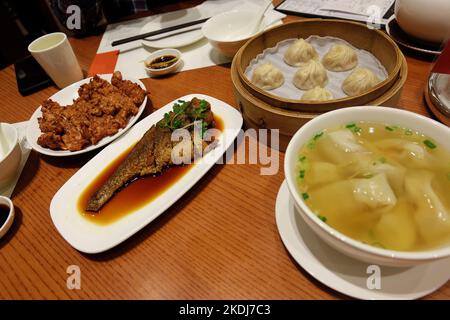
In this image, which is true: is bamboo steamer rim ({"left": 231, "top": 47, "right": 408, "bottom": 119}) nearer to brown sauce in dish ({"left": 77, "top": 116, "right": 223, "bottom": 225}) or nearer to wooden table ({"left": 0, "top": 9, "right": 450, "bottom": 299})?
wooden table ({"left": 0, "top": 9, "right": 450, "bottom": 299})

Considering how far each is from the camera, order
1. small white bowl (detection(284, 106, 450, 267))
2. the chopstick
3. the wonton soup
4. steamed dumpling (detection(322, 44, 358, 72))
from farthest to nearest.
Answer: the chopstick < steamed dumpling (detection(322, 44, 358, 72)) < the wonton soup < small white bowl (detection(284, 106, 450, 267))

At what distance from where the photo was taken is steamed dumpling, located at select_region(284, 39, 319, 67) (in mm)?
1765

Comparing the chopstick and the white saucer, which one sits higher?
the chopstick

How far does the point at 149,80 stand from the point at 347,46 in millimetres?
1331

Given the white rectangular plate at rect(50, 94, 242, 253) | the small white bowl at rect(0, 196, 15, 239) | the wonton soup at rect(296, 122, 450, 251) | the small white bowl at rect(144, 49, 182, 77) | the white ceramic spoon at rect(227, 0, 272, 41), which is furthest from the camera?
the white ceramic spoon at rect(227, 0, 272, 41)

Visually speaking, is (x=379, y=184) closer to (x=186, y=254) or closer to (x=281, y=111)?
(x=281, y=111)

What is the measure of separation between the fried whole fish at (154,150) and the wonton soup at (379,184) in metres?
0.69

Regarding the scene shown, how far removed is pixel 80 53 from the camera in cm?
266

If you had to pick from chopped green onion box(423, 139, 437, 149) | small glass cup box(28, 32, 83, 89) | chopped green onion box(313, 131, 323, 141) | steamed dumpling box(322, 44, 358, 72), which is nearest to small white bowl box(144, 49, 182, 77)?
small glass cup box(28, 32, 83, 89)

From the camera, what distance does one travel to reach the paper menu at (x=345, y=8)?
87.0 inches

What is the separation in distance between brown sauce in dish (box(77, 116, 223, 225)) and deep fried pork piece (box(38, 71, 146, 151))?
25 cm

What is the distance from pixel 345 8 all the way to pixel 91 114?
1998 millimetres

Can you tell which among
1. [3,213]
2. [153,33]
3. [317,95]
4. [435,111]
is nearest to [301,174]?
[317,95]
